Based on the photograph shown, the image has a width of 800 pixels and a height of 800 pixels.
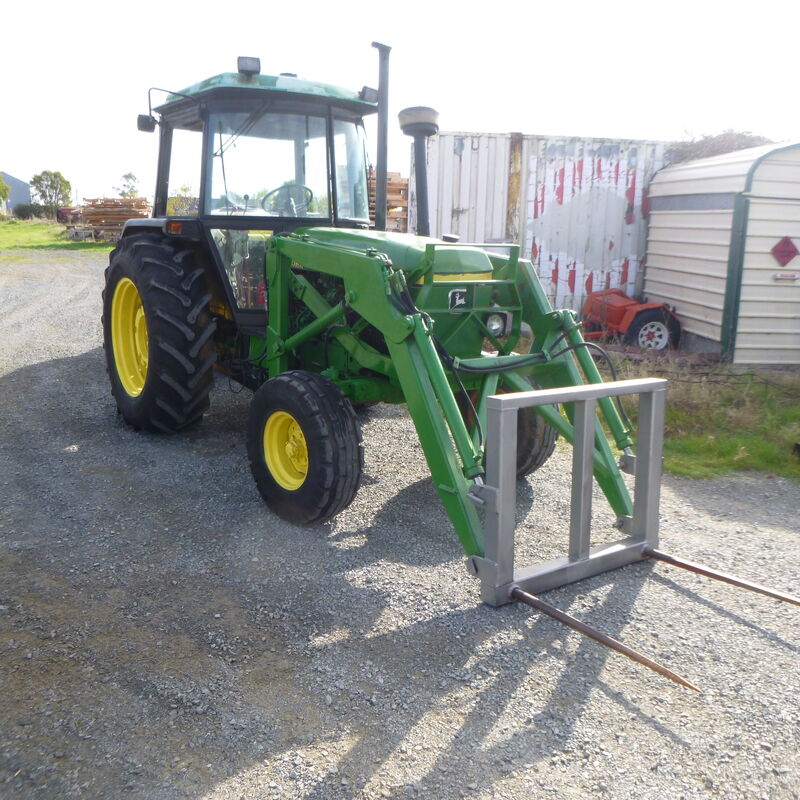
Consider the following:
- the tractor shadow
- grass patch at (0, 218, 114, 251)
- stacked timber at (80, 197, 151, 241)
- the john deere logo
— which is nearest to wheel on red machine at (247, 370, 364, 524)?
the tractor shadow

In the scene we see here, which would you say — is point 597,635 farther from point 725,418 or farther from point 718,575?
point 725,418

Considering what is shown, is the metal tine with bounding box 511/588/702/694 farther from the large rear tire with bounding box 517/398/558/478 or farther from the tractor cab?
the tractor cab

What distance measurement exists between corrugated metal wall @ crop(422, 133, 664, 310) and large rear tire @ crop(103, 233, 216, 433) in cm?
481

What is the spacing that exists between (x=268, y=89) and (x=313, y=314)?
1.53m

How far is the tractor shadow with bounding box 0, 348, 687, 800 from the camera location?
2455mm

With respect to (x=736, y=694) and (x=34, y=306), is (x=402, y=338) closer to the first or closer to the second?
(x=736, y=694)

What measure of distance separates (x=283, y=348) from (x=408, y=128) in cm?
153

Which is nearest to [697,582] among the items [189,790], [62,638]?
[189,790]

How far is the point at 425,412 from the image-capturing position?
12.1 feet

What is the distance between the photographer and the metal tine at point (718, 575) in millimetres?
3430

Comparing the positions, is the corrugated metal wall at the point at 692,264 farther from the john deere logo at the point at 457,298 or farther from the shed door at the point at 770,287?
the john deere logo at the point at 457,298

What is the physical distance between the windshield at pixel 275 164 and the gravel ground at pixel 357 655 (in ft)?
5.96

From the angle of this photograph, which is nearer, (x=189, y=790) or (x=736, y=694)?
(x=189, y=790)

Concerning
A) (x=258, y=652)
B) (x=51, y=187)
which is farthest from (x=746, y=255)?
(x=51, y=187)
